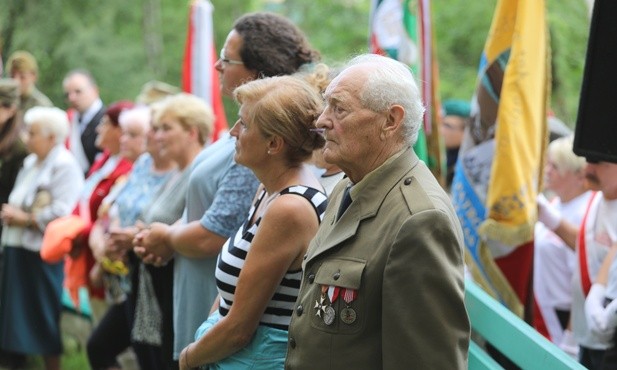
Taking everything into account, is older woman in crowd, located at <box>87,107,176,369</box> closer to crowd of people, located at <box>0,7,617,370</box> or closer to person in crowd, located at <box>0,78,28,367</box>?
crowd of people, located at <box>0,7,617,370</box>

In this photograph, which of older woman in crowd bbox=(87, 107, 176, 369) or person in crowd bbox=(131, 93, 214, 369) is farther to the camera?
older woman in crowd bbox=(87, 107, 176, 369)

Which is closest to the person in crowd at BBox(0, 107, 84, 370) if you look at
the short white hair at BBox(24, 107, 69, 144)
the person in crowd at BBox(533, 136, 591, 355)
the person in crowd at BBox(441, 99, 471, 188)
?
the short white hair at BBox(24, 107, 69, 144)

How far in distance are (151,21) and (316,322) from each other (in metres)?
13.2

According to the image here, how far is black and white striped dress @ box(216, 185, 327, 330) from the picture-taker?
3520mm

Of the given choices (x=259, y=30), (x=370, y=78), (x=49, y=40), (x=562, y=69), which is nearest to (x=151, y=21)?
(x=49, y=40)

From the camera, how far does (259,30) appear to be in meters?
4.32

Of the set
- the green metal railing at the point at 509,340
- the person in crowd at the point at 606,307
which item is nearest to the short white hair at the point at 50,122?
the green metal railing at the point at 509,340

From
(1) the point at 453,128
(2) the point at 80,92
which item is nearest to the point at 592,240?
(1) the point at 453,128

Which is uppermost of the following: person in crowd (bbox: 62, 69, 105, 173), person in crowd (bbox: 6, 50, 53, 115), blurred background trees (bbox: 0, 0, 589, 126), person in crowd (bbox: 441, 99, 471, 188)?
person in crowd (bbox: 441, 99, 471, 188)

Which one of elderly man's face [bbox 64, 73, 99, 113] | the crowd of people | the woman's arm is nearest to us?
the crowd of people

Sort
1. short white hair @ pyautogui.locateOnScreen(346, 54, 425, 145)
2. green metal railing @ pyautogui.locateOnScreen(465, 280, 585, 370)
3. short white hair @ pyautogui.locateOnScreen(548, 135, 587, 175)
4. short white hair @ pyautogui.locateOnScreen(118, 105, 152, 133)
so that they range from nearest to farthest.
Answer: short white hair @ pyautogui.locateOnScreen(346, 54, 425, 145) < green metal railing @ pyautogui.locateOnScreen(465, 280, 585, 370) < short white hair @ pyautogui.locateOnScreen(548, 135, 587, 175) < short white hair @ pyautogui.locateOnScreen(118, 105, 152, 133)

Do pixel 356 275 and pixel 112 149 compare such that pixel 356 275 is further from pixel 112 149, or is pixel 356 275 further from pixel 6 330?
pixel 6 330

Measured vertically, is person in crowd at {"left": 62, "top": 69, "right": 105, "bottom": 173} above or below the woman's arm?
below

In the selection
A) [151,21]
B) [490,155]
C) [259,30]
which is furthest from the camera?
[151,21]
